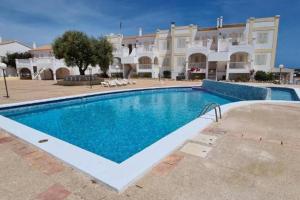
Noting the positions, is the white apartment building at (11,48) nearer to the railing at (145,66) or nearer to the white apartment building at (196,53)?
the white apartment building at (196,53)

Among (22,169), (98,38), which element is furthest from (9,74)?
(22,169)

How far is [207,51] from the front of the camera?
26125 millimetres

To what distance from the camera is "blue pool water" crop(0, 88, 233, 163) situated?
5.96 meters

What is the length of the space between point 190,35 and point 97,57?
16586mm

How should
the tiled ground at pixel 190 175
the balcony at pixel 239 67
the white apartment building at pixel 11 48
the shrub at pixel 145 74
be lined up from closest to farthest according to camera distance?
the tiled ground at pixel 190 175 → the balcony at pixel 239 67 → the shrub at pixel 145 74 → the white apartment building at pixel 11 48

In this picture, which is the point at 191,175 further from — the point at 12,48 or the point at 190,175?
the point at 12,48

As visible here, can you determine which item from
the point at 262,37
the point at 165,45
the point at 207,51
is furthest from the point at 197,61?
the point at 262,37

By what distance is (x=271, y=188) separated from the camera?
A: 2666mm

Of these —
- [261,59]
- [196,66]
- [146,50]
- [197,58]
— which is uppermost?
[146,50]

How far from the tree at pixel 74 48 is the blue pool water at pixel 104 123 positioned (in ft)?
32.2

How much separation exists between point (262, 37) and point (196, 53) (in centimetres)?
932

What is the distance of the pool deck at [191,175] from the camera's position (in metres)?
2.57

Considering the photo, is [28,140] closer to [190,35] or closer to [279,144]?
[279,144]

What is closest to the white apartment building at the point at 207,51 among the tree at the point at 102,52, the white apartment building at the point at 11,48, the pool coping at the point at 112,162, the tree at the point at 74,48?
the tree at the point at 102,52
